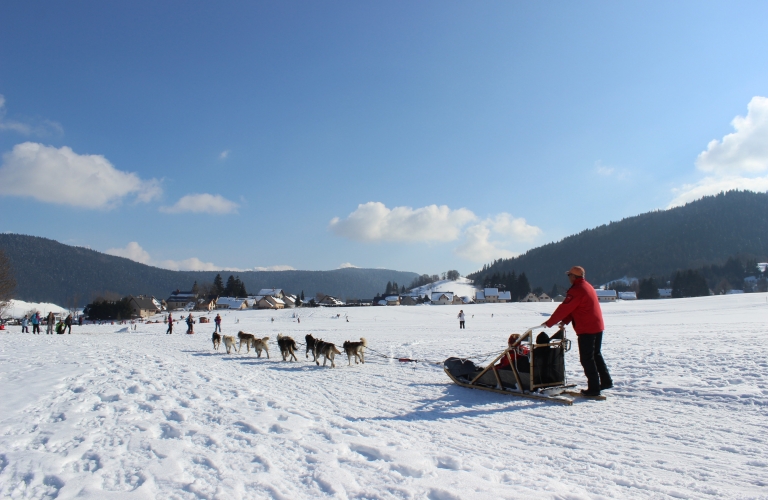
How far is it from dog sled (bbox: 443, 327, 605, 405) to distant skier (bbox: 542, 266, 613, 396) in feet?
0.79

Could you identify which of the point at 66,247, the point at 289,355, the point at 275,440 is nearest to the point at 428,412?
the point at 275,440

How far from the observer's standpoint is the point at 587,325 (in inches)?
277

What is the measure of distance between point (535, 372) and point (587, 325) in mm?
1136

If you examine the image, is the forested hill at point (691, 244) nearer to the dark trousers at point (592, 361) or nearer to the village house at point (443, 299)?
the village house at point (443, 299)

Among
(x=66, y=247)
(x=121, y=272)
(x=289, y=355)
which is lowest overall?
(x=289, y=355)

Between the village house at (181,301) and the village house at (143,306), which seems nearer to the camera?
the village house at (143,306)

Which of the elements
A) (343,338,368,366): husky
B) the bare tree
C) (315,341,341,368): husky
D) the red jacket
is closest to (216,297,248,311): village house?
the bare tree

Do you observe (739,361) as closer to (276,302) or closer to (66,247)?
(276,302)

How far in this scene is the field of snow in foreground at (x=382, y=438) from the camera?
354cm

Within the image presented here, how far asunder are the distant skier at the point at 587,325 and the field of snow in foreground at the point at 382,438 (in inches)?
15.4

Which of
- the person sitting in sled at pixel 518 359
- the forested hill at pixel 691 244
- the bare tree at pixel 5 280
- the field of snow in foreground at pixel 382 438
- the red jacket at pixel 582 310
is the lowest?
the field of snow in foreground at pixel 382 438

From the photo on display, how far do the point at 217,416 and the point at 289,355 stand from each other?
Answer: 896 centimetres

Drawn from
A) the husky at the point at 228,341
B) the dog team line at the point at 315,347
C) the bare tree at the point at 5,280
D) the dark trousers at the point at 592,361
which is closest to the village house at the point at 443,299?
the bare tree at the point at 5,280

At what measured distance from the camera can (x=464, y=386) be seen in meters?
8.36
